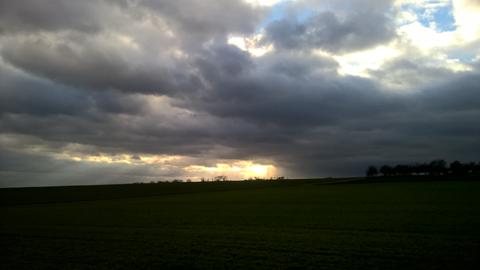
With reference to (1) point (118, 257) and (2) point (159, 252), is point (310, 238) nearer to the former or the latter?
(2) point (159, 252)

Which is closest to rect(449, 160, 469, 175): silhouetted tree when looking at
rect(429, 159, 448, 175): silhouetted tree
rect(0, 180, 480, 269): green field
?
rect(429, 159, 448, 175): silhouetted tree

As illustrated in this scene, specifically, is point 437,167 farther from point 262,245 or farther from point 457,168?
point 262,245

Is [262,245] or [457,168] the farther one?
[457,168]

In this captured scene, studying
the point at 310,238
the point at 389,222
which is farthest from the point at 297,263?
the point at 389,222

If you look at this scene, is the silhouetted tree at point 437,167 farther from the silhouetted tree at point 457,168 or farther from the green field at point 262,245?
the green field at point 262,245

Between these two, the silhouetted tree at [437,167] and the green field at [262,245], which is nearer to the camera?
the green field at [262,245]

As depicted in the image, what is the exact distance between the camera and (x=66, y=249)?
21859 mm

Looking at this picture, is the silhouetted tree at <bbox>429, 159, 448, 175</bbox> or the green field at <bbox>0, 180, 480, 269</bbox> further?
the silhouetted tree at <bbox>429, 159, 448, 175</bbox>

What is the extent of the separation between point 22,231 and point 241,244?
21.7 meters

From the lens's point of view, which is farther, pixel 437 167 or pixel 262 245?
pixel 437 167

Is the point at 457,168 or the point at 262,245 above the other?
the point at 457,168

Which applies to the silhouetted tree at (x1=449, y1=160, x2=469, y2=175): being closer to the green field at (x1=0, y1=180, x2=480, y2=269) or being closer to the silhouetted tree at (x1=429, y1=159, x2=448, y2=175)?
the silhouetted tree at (x1=429, y1=159, x2=448, y2=175)

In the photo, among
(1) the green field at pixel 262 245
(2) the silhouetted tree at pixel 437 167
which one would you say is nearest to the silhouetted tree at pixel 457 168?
Answer: (2) the silhouetted tree at pixel 437 167

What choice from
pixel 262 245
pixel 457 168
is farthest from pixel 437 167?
pixel 262 245
